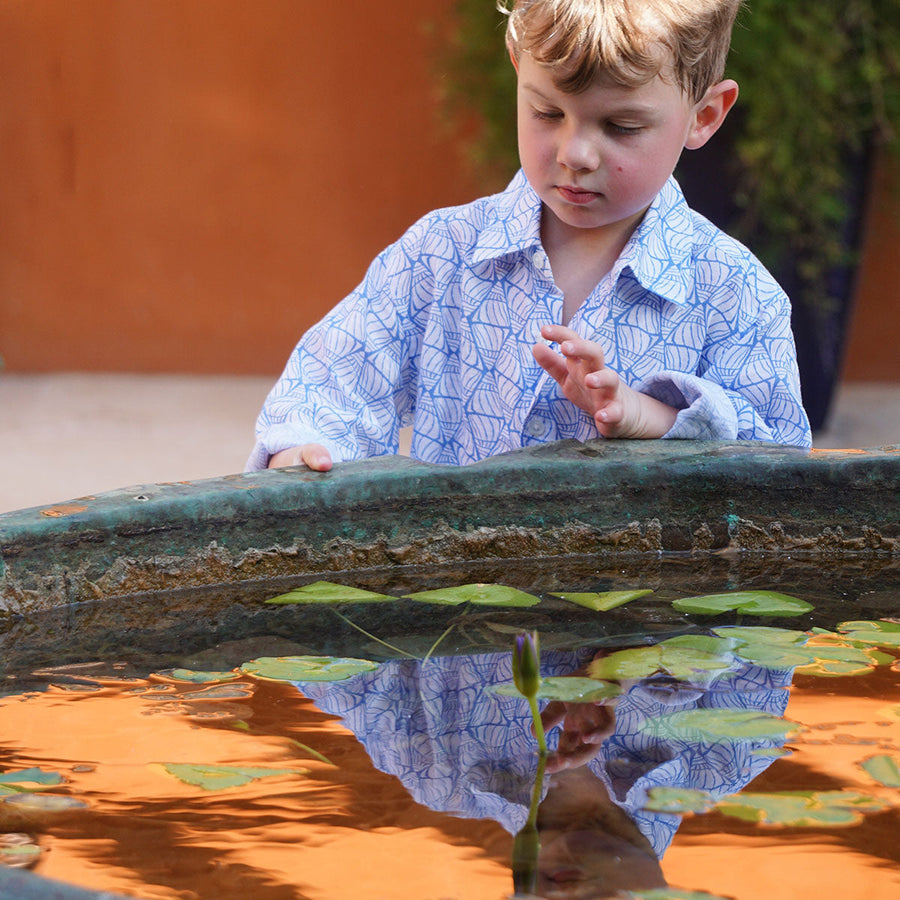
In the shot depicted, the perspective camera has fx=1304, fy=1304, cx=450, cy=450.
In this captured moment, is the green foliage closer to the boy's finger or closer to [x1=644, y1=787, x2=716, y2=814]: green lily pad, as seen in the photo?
the boy's finger

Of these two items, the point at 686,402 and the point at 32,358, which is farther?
the point at 32,358

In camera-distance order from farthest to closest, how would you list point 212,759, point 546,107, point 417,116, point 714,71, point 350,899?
point 417,116 → point 714,71 → point 546,107 → point 212,759 → point 350,899

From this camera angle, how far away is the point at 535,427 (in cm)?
138

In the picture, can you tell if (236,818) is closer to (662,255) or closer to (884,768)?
(884,768)

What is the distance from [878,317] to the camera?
4.07 metres

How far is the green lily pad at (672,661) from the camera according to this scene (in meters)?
0.78

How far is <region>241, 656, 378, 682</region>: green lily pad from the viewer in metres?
0.76

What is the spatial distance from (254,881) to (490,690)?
260mm

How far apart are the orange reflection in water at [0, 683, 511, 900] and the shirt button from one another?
0.69 metres

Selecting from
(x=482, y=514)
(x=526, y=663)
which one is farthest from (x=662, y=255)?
(x=526, y=663)

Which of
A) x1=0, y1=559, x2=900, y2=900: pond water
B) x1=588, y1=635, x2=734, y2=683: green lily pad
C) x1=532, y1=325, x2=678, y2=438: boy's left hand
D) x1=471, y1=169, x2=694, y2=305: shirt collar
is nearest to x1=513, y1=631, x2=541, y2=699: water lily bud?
x1=0, y1=559, x2=900, y2=900: pond water

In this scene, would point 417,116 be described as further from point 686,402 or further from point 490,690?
point 490,690

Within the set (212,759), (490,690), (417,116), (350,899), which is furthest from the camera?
(417,116)

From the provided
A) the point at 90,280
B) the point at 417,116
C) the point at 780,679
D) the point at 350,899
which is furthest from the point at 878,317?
the point at 350,899
